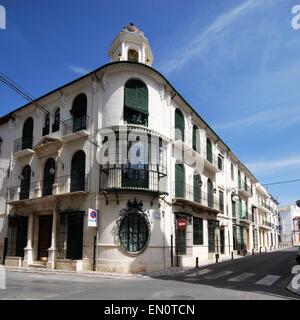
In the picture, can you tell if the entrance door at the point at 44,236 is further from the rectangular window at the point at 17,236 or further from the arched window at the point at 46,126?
the arched window at the point at 46,126

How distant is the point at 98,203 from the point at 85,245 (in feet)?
7.60

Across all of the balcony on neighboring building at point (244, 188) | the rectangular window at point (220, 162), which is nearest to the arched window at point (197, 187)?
the rectangular window at point (220, 162)

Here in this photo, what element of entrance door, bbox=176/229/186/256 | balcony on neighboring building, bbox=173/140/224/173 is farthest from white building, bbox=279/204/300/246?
entrance door, bbox=176/229/186/256

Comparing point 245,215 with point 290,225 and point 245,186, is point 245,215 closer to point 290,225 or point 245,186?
point 245,186

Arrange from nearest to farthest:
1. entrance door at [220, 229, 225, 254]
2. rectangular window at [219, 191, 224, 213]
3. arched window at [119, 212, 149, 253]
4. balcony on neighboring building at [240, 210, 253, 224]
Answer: arched window at [119, 212, 149, 253], entrance door at [220, 229, 225, 254], rectangular window at [219, 191, 224, 213], balcony on neighboring building at [240, 210, 253, 224]

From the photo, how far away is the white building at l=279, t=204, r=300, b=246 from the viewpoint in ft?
305

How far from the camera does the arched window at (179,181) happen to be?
2150 cm

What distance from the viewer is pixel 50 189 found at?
21.0 meters

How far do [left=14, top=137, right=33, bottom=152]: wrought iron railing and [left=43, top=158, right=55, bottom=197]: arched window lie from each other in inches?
100

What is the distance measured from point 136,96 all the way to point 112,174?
4.85m

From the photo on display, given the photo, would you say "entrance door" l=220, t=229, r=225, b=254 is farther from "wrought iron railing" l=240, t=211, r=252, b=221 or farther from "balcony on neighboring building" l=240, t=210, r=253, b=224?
"wrought iron railing" l=240, t=211, r=252, b=221
